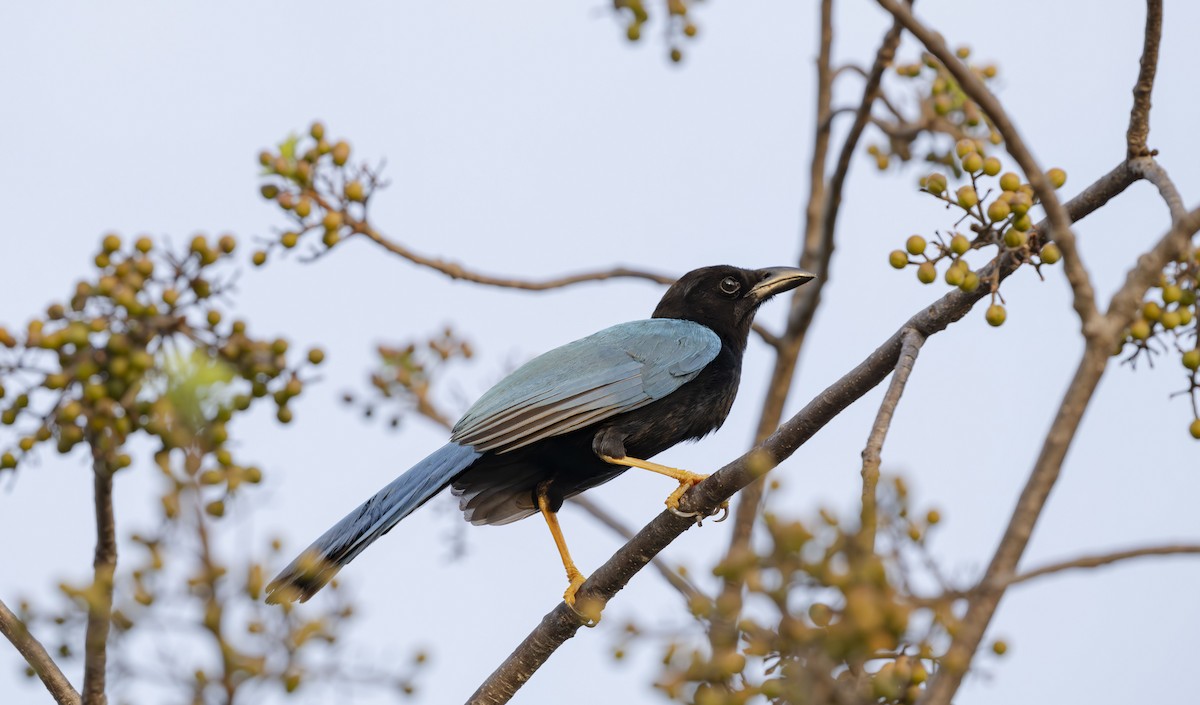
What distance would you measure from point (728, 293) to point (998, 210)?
3612 mm

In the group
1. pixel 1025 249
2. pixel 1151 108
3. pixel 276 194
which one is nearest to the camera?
pixel 1025 249

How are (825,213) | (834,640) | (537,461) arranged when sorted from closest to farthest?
1. (834,640)
2. (537,461)
3. (825,213)

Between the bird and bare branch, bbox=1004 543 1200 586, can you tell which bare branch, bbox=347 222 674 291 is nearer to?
the bird

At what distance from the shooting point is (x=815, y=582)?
2.33 metres

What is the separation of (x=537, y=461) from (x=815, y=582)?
4165mm

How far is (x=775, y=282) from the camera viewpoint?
7.32 meters

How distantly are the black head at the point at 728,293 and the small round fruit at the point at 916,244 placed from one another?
315 centimetres

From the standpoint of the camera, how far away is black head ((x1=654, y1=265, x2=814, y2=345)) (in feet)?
23.9

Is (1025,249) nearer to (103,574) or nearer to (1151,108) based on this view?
(1151,108)

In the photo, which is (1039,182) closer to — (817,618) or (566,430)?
(817,618)

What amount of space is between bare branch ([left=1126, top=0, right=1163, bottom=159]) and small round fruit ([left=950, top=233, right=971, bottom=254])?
2.16 feet

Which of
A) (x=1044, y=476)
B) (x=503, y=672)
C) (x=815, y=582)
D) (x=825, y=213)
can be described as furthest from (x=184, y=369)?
(x=825, y=213)

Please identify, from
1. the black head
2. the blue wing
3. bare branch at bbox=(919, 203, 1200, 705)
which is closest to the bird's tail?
the blue wing

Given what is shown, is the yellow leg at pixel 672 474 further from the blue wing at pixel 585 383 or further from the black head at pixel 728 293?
the black head at pixel 728 293
